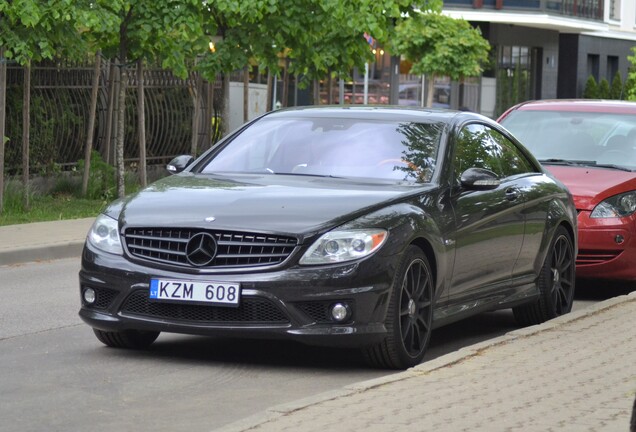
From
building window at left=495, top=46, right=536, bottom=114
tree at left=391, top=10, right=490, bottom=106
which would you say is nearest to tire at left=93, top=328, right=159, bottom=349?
tree at left=391, top=10, right=490, bottom=106

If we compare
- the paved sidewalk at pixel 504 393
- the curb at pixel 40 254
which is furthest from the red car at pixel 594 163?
the curb at pixel 40 254

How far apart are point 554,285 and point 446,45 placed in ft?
120

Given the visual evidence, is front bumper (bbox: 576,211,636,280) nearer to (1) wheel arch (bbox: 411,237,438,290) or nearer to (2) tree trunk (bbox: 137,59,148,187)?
(1) wheel arch (bbox: 411,237,438,290)

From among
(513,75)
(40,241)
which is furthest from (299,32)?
(513,75)

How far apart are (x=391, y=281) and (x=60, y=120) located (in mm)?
14849

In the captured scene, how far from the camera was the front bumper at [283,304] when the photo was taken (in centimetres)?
777

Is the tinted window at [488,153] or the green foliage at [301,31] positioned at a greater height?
the green foliage at [301,31]

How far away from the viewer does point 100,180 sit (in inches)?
878

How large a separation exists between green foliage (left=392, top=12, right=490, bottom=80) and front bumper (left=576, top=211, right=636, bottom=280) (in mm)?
34329

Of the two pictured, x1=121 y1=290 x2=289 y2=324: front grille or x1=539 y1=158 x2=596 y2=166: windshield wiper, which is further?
x1=539 y1=158 x2=596 y2=166: windshield wiper

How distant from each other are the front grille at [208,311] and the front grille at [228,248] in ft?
0.71

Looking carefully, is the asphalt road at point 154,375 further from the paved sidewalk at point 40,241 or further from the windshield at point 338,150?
the paved sidewalk at point 40,241

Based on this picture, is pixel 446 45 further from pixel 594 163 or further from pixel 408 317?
pixel 408 317

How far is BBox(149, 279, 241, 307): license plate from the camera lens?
25.6 feet
